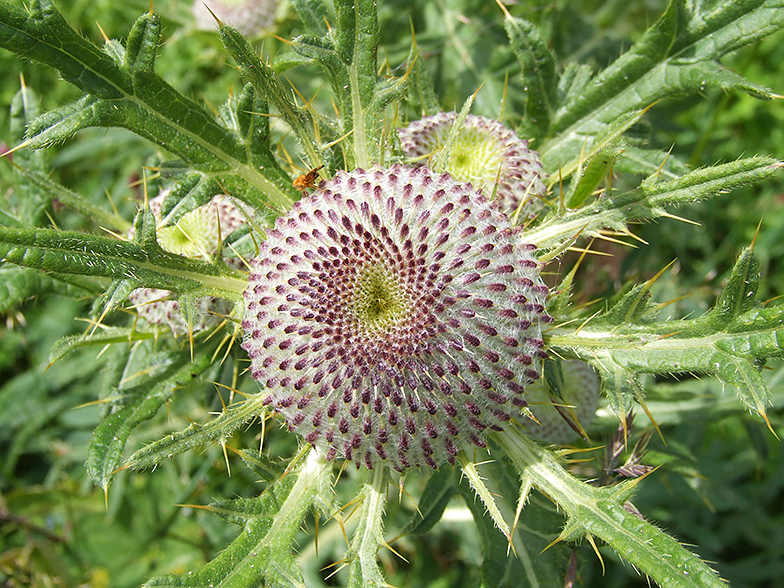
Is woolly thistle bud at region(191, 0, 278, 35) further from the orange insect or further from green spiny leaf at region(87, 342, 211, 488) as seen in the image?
green spiny leaf at region(87, 342, 211, 488)

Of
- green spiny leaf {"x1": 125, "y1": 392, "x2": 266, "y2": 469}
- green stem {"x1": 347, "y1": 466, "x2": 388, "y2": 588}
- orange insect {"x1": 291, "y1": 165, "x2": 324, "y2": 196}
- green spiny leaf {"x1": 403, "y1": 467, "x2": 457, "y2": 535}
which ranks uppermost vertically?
orange insect {"x1": 291, "y1": 165, "x2": 324, "y2": 196}

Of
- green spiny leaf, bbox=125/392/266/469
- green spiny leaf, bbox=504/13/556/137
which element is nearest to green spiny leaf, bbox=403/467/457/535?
green spiny leaf, bbox=125/392/266/469

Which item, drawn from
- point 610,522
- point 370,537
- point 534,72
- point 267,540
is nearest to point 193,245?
point 267,540

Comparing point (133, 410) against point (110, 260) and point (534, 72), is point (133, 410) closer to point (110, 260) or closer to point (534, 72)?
point (110, 260)

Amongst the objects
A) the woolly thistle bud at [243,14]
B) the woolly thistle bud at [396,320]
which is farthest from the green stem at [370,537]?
the woolly thistle bud at [243,14]

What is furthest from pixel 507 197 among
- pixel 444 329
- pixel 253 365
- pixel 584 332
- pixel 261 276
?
pixel 253 365
